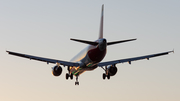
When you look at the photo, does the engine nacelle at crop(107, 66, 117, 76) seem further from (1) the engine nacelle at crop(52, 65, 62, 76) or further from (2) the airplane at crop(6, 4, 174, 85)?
(1) the engine nacelle at crop(52, 65, 62, 76)

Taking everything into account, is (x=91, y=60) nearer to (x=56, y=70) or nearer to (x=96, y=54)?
(x=96, y=54)

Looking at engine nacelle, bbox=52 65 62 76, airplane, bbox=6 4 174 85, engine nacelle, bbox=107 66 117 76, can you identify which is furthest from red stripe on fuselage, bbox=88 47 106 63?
engine nacelle, bbox=107 66 117 76

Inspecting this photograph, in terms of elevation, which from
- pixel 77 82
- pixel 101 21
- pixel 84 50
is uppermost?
pixel 101 21

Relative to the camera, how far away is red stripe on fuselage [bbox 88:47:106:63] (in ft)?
182

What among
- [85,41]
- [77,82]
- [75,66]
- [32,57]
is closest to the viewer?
[85,41]

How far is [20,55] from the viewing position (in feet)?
185

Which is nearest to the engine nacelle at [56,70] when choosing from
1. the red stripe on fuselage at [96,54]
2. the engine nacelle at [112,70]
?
the red stripe on fuselage at [96,54]

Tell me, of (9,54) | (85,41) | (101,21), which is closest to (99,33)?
(101,21)

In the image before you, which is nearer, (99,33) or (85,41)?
(85,41)

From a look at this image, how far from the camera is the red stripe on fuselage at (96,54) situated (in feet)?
182

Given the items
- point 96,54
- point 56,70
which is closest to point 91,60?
point 96,54

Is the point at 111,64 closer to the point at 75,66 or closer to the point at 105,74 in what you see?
the point at 105,74

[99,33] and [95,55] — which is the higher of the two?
[99,33]

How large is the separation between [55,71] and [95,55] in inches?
396
